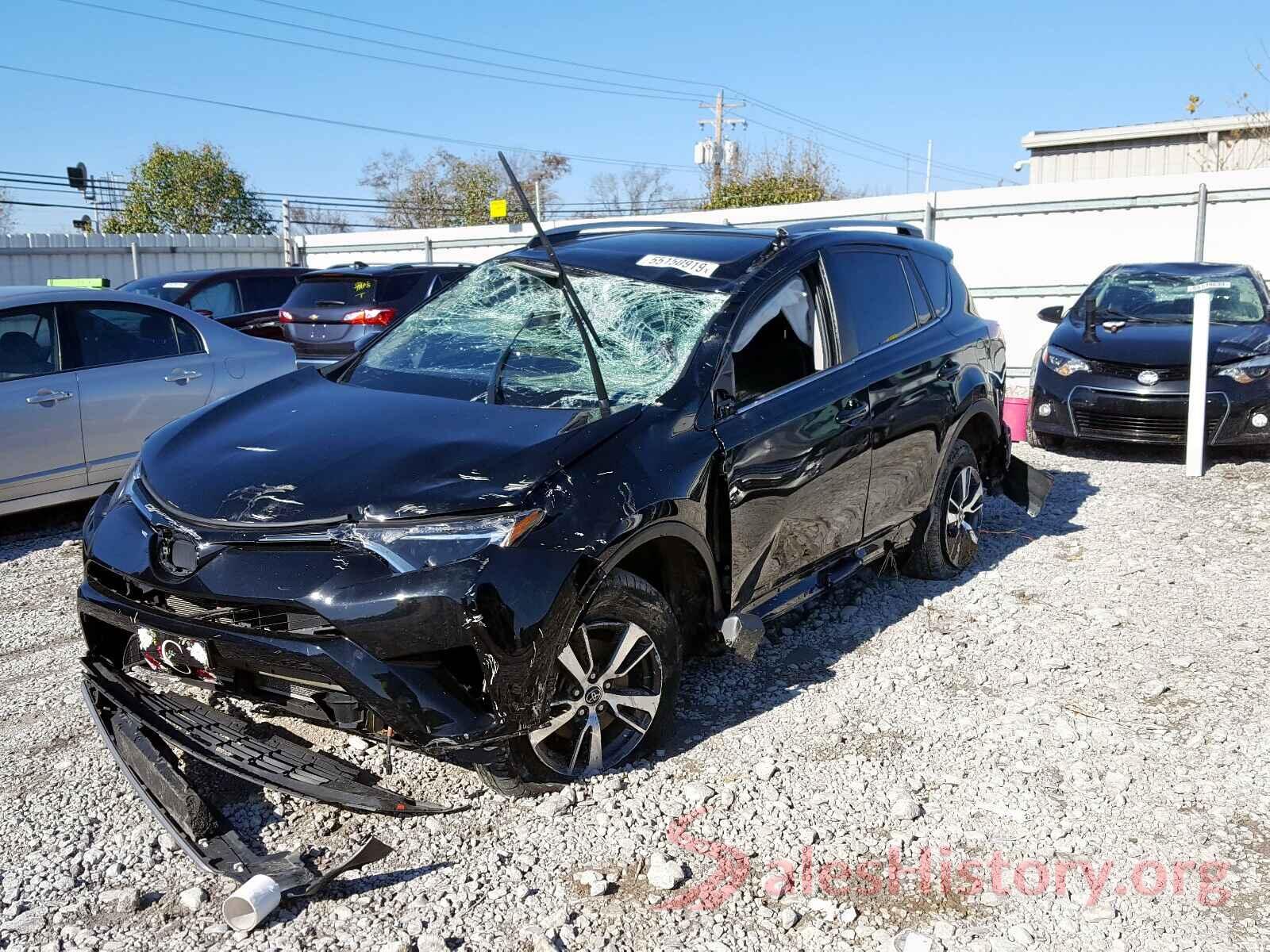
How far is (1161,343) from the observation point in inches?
375

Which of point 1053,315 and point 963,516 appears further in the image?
point 1053,315

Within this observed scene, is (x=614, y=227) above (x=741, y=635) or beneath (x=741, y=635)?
above

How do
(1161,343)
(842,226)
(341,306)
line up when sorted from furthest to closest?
(341,306) < (1161,343) < (842,226)

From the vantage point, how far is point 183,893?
10.2 ft

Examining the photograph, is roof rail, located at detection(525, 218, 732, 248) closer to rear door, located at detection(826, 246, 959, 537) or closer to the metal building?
rear door, located at detection(826, 246, 959, 537)

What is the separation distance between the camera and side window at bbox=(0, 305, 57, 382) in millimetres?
6637

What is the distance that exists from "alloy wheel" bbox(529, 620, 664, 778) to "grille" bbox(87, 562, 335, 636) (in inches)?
28.3

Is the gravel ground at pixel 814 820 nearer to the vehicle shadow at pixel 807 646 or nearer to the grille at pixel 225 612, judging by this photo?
the vehicle shadow at pixel 807 646

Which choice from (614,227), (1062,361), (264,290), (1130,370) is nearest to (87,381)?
(614,227)

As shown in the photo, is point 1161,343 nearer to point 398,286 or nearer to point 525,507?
point 398,286

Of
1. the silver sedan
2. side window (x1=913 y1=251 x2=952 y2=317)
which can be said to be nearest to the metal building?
side window (x1=913 y1=251 x2=952 y2=317)

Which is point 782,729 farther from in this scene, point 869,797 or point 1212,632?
point 1212,632

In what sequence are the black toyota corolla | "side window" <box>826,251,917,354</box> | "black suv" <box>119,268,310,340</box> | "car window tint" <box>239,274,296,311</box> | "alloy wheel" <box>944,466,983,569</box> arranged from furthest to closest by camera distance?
1. "car window tint" <box>239,274,296,311</box>
2. "black suv" <box>119,268,310,340</box>
3. the black toyota corolla
4. "alloy wheel" <box>944,466,983,569</box>
5. "side window" <box>826,251,917,354</box>

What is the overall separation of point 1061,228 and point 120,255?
1704 cm
